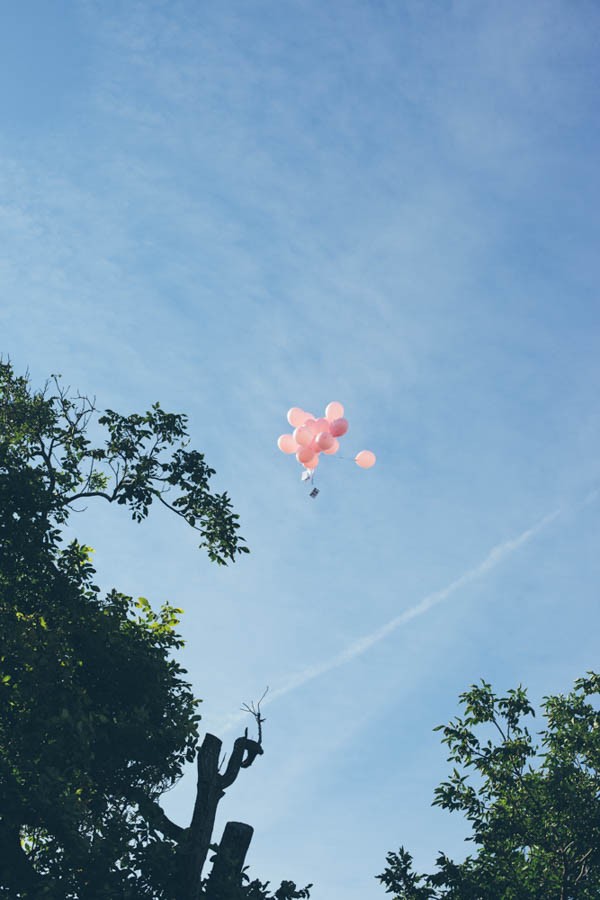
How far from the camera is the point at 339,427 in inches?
745

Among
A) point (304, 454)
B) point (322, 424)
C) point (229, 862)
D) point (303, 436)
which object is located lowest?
point (229, 862)

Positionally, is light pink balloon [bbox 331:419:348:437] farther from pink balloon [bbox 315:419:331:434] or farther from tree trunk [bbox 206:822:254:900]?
tree trunk [bbox 206:822:254:900]

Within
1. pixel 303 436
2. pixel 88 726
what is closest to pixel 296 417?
pixel 303 436

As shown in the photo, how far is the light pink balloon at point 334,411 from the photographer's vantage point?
1919cm

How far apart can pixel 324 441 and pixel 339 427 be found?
601 mm

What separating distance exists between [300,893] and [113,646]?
19.0 feet

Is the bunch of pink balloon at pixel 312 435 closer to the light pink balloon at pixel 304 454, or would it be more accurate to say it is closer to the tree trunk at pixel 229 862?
the light pink balloon at pixel 304 454

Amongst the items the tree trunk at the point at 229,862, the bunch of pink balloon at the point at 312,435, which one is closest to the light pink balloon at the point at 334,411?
the bunch of pink balloon at the point at 312,435

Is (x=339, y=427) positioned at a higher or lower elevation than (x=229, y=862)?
higher

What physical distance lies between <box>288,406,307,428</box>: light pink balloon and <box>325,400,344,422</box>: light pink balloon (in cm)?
61

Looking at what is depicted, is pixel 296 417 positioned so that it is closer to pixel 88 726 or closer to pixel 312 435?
pixel 312 435

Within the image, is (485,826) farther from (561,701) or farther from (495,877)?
(561,701)

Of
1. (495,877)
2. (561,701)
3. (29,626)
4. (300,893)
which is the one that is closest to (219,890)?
(300,893)

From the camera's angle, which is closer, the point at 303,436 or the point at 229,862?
the point at 229,862
